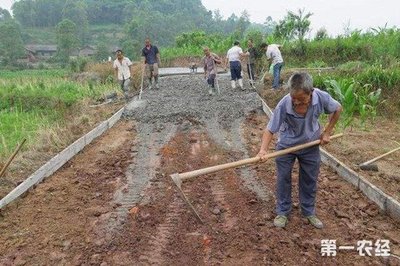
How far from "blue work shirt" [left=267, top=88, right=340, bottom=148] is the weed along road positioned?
96cm

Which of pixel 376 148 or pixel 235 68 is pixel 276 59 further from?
pixel 376 148

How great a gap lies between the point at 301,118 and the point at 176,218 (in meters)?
1.75

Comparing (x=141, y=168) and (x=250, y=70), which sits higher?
(x=250, y=70)

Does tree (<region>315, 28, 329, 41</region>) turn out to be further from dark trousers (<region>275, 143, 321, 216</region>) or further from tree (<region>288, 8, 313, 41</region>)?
dark trousers (<region>275, 143, 321, 216</region>)

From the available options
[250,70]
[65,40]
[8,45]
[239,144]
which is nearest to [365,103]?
[239,144]

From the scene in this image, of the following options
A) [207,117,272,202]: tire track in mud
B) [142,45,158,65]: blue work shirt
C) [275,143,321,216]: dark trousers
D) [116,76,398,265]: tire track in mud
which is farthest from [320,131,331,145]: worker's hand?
[142,45,158,65]: blue work shirt

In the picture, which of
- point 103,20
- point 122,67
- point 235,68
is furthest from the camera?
point 103,20

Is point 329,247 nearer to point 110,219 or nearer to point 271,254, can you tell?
point 271,254

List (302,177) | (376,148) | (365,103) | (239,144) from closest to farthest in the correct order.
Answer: (302,177)
(376,148)
(239,144)
(365,103)

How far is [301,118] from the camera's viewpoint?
397 cm

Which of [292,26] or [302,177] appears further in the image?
[292,26]

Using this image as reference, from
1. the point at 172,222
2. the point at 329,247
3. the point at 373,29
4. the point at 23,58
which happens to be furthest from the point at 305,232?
the point at 23,58

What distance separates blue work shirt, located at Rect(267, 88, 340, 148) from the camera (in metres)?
3.94

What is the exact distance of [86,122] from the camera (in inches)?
372
